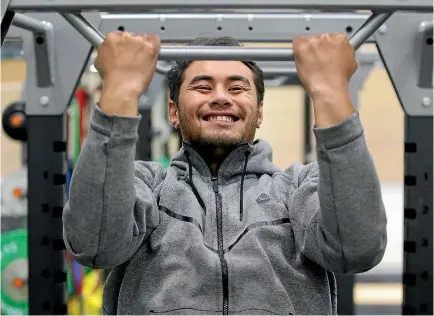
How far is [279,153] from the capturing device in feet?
19.9

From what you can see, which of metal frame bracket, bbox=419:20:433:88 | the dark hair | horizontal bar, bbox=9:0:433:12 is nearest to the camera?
horizontal bar, bbox=9:0:433:12

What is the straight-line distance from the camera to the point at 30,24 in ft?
6.19

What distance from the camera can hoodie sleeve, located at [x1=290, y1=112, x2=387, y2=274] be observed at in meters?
1.16

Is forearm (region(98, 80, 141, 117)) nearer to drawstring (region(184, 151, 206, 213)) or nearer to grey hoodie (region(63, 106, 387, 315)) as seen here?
grey hoodie (region(63, 106, 387, 315))

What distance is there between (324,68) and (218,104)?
1.39 ft

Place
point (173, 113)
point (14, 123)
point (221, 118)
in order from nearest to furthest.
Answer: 1. point (221, 118)
2. point (173, 113)
3. point (14, 123)

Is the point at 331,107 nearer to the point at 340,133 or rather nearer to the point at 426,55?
the point at 340,133

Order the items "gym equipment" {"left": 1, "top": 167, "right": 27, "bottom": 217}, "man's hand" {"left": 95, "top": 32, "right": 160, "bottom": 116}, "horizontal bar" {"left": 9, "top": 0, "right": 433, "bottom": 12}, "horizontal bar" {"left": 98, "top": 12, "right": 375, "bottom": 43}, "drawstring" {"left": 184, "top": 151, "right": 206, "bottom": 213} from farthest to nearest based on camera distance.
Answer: "gym equipment" {"left": 1, "top": 167, "right": 27, "bottom": 217}
"horizontal bar" {"left": 98, "top": 12, "right": 375, "bottom": 43}
"drawstring" {"left": 184, "top": 151, "right": 206, "bottom": 213}
"man's hand" {"left": 95, "top": 32, "right": 160, "bottom": 116}
"horizontal bar" {"left": 9, "top": 0, "right": 433, "bottom": 12}

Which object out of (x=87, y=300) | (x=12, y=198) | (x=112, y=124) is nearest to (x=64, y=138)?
(x=112, y=124)

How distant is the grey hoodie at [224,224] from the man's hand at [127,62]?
0.18 feet

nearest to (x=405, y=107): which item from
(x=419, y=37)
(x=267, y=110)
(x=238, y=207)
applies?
(x=419, y=37)

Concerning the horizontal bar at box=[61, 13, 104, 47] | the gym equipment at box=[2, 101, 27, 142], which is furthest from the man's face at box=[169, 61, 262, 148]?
the gym equipment at box=[2, 101, 27, 142]

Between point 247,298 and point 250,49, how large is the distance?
56 cm

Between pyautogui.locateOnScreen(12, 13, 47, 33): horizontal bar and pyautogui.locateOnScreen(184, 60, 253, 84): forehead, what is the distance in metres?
0.52
